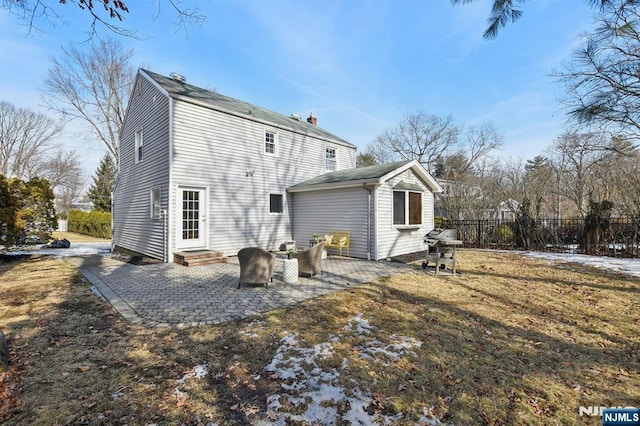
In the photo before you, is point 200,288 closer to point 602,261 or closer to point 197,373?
point 197,373

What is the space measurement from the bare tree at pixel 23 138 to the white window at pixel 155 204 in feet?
86.9

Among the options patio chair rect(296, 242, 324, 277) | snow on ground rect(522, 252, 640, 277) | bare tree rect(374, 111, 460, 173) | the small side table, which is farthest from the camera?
bare tree rect(374, 111, 460, 173)

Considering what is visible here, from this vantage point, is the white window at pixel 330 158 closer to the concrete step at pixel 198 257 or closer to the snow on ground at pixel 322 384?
the concrete step at pixel 198 257

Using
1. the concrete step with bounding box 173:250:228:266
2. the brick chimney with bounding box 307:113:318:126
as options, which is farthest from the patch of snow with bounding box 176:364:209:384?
the brick chimney with bounding box 307:113:318:126

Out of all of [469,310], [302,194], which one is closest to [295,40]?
[302,194]

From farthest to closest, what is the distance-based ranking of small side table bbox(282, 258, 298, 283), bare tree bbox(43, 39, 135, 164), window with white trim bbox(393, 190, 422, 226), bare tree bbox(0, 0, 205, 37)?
bare tree bbox(43, 39, 135, 164)
window with white trim bbox(393, 190, 422, 226)
small side table bbox(282, 258, 298, 283)
bare tree bbox(0, 0, 205, 37)

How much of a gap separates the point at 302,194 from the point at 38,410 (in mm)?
10508

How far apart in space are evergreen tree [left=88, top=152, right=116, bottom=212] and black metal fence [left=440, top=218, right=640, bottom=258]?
2952 cm

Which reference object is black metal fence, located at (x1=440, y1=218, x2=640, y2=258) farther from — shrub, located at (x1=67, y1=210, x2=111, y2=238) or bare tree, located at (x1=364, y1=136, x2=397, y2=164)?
shrub, located at (x1=67, y1=210, x2=111, y2=238)

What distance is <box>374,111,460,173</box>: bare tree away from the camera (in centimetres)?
3034

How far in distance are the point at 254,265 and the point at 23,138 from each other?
114 ft

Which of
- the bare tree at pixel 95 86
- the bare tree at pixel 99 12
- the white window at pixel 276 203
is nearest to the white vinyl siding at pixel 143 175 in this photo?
the white window at pixel 276 203

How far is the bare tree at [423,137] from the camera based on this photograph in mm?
30344

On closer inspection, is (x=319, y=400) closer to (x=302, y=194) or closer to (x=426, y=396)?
(x=426, y=396)
